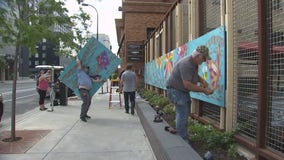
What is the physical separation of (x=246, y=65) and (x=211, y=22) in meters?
1.94

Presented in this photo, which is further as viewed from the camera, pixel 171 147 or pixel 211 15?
pixel 211 15

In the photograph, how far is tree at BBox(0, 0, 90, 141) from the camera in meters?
6.99

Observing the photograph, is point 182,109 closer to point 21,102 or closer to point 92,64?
point 92,64

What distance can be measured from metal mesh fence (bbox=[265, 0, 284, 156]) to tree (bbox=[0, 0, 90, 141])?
4387 mm

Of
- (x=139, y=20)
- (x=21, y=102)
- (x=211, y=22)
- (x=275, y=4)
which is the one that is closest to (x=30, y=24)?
(x=211, y=22)

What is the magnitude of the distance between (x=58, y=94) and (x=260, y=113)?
12676 millimetres

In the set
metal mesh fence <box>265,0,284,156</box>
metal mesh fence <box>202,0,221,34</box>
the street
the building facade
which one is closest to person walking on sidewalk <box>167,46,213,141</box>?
the building facade

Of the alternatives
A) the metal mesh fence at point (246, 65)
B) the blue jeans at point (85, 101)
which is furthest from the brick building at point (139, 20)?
the metal mesh fence at point (246, 65)

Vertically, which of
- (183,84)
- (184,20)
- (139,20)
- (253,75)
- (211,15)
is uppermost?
(139,20)

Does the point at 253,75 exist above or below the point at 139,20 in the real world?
below

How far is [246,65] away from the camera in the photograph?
4949 millimetres

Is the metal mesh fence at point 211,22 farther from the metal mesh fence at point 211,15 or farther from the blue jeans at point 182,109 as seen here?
the blue jeans at point 182,109

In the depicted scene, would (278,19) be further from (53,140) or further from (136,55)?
(136,55)

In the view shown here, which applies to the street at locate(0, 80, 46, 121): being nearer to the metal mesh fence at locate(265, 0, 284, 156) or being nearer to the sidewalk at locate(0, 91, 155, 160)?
the sidewalk at locate(0, 91, 155, 160)
